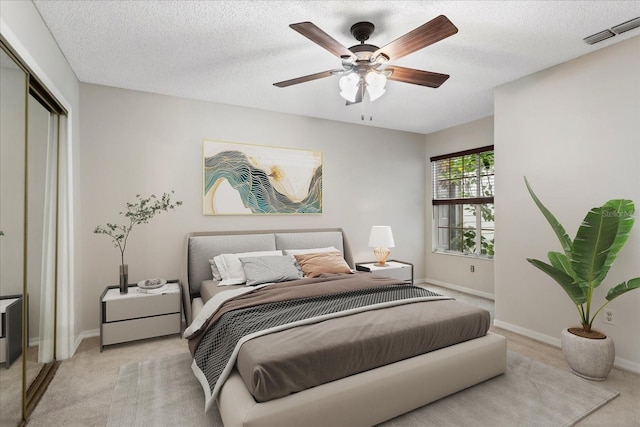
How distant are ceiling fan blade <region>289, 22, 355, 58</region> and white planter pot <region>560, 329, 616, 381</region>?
2.67 metres

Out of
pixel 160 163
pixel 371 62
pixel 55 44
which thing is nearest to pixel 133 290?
pixel 160 163

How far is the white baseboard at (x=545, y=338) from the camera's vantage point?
2.65 meters

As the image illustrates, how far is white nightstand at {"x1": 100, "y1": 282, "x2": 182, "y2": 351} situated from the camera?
3049mm

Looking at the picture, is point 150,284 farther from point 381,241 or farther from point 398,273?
point 398,273

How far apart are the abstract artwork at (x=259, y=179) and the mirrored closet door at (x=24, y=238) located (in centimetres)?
159

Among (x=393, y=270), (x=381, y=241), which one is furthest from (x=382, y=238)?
(x=393, y=270)

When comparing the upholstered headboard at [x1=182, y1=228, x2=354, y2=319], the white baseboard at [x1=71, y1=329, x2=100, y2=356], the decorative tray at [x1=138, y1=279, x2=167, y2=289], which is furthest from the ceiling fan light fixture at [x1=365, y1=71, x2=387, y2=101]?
the white baseboard at [x1=71, y1=329, x2=100, y2=356]

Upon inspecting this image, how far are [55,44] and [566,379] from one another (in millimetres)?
4609

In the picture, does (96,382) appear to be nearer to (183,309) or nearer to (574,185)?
(183,309)

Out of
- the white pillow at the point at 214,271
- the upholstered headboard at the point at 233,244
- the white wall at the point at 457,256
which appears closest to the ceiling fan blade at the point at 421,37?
the upholstered headboard at the point at 233,244

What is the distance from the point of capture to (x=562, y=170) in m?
3.10

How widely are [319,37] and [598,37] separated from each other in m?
2.23

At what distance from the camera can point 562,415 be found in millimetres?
2062

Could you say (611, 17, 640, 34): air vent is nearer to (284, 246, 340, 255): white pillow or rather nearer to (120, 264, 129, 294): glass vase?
(284, 246, 340, 255): white pillow
